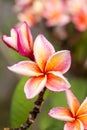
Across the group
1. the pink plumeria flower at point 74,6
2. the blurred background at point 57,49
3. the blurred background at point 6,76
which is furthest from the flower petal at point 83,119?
the blurred background at point 6,76

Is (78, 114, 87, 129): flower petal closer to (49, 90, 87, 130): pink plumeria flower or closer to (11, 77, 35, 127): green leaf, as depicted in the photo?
(49, 90, 87, 130): pink plumeria flower

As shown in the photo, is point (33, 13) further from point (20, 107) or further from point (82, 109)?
point (82, 109)

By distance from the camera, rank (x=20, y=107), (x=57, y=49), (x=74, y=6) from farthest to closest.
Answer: (x=57, y=49) < (x=74, y=6) < (x=20, y=107)

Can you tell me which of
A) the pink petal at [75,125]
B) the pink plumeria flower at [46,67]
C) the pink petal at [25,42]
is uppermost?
the pink petal at [25,42]

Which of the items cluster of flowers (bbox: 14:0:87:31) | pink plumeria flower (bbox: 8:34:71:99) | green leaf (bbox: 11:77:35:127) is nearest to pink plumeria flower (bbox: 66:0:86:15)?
cluster of flowers (bbox: 14:0:87:31)

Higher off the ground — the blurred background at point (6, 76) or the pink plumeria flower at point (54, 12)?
the pink plumeria flower at point (54, 12)

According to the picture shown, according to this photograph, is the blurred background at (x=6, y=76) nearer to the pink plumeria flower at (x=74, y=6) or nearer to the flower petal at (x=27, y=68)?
the pink plumeria flower at (x=74, y=6)

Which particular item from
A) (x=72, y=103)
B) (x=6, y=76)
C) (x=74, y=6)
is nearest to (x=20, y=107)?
(x=72, y=103)
